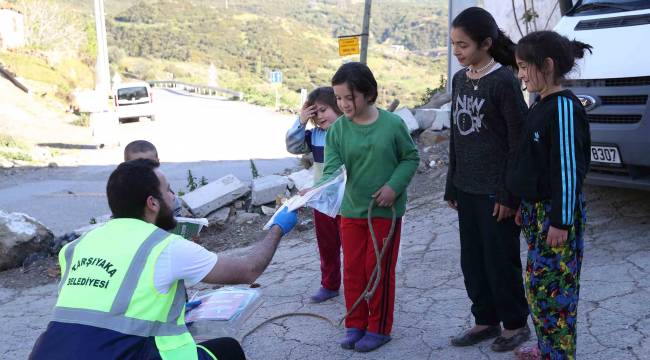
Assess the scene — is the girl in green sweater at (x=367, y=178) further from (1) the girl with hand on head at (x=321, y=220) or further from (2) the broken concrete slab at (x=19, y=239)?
(2) the broken concrete slab at (x=19, y=239)

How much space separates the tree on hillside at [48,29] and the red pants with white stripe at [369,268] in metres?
45.2

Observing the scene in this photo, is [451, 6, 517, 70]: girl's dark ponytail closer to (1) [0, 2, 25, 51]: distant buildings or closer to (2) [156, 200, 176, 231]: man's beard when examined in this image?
(2) [156, 200, 176, 231]: man's beard

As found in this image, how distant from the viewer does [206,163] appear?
15.8 meters

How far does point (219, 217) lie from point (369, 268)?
4163 millimetres

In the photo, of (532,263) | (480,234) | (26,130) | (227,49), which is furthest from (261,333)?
(227,49)

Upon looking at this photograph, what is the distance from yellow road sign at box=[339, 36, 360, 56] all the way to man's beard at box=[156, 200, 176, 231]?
821 cm

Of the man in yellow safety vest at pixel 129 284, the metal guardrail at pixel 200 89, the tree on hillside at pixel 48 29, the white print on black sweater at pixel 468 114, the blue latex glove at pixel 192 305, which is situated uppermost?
the tree on hillside at pixel 48 29

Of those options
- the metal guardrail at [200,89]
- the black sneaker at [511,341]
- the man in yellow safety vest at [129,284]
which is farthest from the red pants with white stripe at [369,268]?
the metal guardrail at [200,89]

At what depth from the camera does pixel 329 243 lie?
15.2 ft

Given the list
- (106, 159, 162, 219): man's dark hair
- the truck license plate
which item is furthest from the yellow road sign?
(106, 159, 162, 219): man's dark hair

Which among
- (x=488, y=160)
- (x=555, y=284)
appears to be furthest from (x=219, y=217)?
(x=555, y=284)

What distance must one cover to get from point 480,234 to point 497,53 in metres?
0.95

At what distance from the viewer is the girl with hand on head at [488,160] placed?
3184mm

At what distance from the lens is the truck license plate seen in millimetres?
4887
